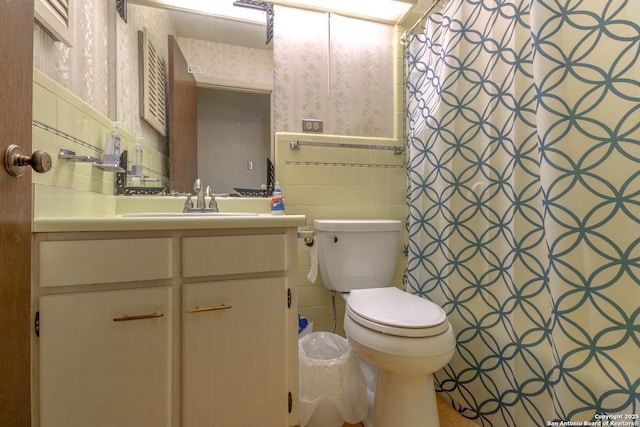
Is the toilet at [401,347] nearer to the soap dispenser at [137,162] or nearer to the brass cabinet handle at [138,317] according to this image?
the brass cabinet handle at [138,317]

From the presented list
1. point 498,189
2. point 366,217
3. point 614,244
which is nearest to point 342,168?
point 366,217

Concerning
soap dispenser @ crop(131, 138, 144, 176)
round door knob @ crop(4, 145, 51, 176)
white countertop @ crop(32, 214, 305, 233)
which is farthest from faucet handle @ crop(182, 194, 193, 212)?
round door knob @ crop(4, 145, 51, 176)

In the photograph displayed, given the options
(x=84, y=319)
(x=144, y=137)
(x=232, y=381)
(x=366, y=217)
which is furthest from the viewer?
(x=366, y=217)

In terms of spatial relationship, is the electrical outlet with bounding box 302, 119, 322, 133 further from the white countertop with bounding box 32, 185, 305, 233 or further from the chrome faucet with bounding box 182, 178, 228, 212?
the white countertop with bounding box 32, 185, 305, 233

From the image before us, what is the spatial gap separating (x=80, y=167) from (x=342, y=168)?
122cm

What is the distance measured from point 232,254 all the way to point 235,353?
0.30 m

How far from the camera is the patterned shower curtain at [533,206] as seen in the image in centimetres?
77

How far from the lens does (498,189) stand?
1095 mm

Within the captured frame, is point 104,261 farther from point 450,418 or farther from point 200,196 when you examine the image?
point 450,418

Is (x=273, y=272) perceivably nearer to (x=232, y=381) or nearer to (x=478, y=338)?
(x=232, y=381)

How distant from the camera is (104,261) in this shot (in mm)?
757

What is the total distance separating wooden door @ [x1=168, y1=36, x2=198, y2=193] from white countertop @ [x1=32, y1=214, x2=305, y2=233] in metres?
0.73

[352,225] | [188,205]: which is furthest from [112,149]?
[352,225]

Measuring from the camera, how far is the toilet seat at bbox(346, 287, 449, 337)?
0.95 m
